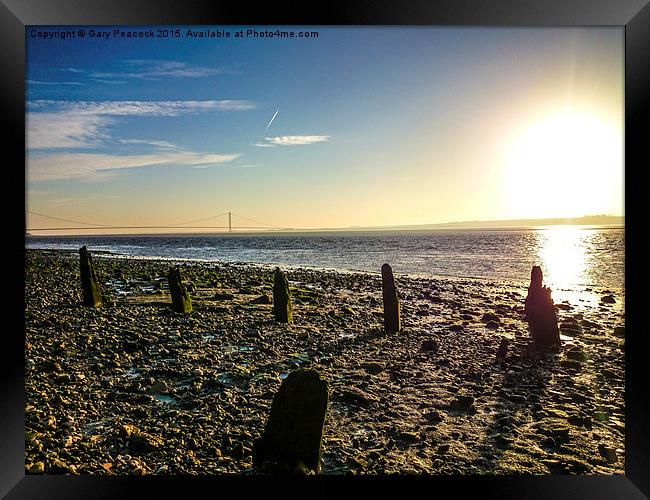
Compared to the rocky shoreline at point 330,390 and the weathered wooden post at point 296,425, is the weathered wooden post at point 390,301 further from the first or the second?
the weathered wooden post at point 296,425

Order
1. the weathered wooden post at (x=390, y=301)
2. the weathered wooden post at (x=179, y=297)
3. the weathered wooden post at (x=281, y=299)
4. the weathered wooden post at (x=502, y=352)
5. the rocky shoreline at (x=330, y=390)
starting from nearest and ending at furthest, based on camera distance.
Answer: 1. the rocky shoreline at (x=330, y=390)
2. the weathered wooden post at (x=502, y=352)
3. the weathered wooden post at (x=390, y=301)
4. the weathered wooden post at (x=281, y=299)
5. the weathered wooden post at (x=179, y=297)

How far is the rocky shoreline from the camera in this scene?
14.5 ft

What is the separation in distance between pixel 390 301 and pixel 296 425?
547 centimetres

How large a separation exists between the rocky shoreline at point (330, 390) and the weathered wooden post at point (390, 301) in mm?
340

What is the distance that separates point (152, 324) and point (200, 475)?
5576mm

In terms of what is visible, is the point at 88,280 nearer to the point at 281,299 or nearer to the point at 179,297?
the point at 179,297

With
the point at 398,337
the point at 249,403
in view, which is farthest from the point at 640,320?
the point at 398,337

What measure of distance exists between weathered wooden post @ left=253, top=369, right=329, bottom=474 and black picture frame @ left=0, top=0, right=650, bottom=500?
0.64 feet

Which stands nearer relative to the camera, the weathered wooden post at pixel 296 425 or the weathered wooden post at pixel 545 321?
the weathered wooden post at pixel 296 425

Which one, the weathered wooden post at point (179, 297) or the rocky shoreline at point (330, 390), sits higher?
the weathered wooden post at point (179, 297)
